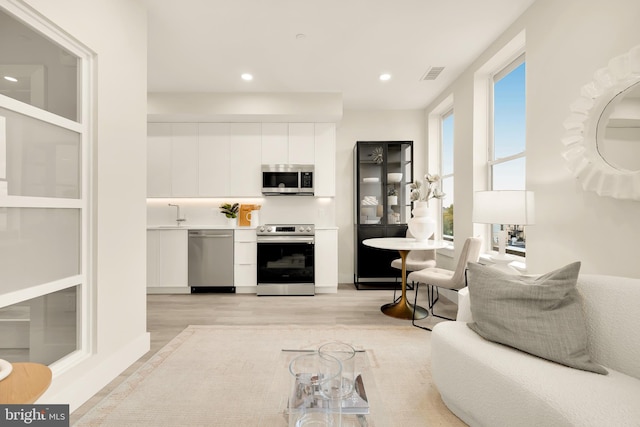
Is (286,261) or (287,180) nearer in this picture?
(286,261)

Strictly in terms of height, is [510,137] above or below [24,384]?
above

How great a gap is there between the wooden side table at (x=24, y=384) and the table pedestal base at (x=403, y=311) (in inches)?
112

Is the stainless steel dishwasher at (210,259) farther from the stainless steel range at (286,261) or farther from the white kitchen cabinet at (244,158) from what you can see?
the white kitchen cabinet at (244,158)

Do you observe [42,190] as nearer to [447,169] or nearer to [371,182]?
[371,182]

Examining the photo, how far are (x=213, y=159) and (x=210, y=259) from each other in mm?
1430

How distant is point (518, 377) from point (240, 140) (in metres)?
4.10

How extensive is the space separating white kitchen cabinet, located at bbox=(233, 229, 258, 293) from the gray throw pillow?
3105 mm

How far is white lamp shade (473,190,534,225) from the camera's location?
2.15 metres

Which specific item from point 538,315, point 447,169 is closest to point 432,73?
point 447,169

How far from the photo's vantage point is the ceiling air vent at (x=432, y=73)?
3.52 m

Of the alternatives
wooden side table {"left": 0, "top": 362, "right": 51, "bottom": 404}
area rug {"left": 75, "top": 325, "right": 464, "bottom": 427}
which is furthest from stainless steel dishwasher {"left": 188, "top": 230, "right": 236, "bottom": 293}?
wooden side table {"left": 0, "top": 362, "right": 51, "bottom": 404}

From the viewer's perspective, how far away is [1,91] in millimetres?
1408

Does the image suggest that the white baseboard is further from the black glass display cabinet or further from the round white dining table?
the black glass display cabinet

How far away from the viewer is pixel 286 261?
4.15 meters
